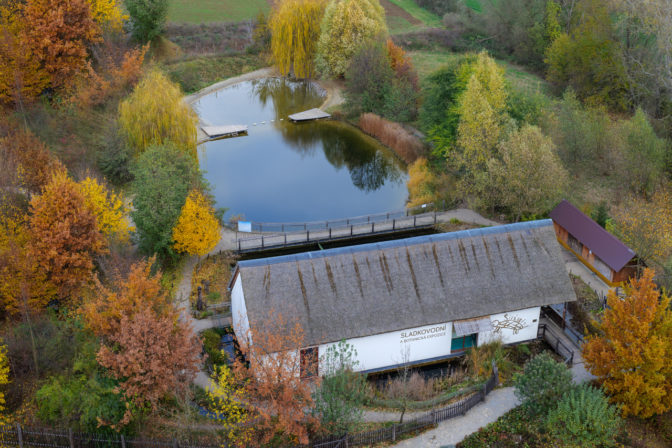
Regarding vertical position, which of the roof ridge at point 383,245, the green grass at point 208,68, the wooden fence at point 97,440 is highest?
the green grass at point 208,68

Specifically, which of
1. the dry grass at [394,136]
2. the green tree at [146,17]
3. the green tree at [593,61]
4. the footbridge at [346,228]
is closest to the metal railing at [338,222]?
the footbridge at [346,228]

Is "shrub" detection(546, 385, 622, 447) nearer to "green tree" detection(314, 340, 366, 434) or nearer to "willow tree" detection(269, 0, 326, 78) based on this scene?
"green tree" detection(314, 340, 366, 434)

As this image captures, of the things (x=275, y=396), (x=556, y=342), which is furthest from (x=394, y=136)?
(x=275, y=396)

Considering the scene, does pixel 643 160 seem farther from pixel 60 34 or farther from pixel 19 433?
pixel 60 34

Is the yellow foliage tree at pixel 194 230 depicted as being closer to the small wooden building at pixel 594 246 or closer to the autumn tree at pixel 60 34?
the small wooden building at pixel 594 246

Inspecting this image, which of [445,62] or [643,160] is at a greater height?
[445,62]

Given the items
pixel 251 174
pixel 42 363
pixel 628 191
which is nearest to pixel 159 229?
pixel 42 363
